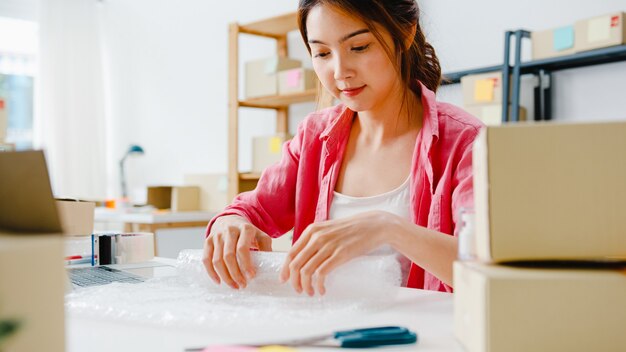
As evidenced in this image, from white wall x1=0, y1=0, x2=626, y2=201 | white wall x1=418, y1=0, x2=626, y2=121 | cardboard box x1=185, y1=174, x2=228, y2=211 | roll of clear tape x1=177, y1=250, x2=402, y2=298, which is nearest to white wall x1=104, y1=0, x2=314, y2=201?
white wall x1=0, y1=0, x2=626, y2=201

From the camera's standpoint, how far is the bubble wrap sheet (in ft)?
2.42

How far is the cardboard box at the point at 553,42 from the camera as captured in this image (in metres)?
2.39

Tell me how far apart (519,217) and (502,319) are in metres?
0.09

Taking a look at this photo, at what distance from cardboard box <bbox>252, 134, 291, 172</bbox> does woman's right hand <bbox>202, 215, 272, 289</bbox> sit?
7.20 feet

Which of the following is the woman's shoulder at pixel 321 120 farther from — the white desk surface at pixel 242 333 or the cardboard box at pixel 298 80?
the cardboard box at pixel 298 80

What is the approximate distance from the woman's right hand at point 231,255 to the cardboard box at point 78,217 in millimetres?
347

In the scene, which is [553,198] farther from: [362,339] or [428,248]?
[428,248]

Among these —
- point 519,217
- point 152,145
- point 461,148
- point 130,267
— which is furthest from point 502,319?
point 152,145

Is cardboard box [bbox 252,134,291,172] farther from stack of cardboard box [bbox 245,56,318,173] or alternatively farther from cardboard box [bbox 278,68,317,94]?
cardboard box [bbox 278,68,317,94]

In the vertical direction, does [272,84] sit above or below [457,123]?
above

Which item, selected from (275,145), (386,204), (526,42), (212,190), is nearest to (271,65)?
(275,145)

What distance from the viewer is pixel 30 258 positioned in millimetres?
435

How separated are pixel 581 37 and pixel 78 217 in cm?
196

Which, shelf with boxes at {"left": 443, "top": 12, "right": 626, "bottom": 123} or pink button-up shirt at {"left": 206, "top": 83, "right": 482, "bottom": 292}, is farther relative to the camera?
shelf with boxes at {"left": 443, "top": 12, "right": 626, "bottom": 123}
